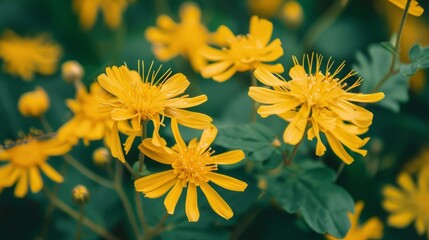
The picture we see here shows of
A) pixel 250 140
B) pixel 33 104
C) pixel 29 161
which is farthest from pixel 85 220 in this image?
pixel 250 140

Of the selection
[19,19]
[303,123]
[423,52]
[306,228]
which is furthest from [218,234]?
[19,19]

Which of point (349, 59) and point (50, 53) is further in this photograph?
point (50, 53)

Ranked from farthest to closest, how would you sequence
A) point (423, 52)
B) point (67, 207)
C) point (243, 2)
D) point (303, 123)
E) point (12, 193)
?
point (243, 2)
point (12, 193)
point (67, 207)
point (423, 52)
point (303, 123)

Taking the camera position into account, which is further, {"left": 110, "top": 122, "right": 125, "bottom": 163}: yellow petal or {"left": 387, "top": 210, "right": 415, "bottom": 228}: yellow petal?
{"left": 387, "top": 210, "right": 415, "bottom": 228}: yellow petal

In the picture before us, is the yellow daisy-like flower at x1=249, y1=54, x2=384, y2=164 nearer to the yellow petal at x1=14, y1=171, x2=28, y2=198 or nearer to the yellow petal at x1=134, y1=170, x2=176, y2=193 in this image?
the yellow petal at x1=134, y1=170, x2=176, y2=193

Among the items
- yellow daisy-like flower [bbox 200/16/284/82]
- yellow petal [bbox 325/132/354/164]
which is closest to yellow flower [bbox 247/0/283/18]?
yellow daisy-like flower [bbox 200/16/284/82]

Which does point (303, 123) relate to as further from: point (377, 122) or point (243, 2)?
point (243, 2)
